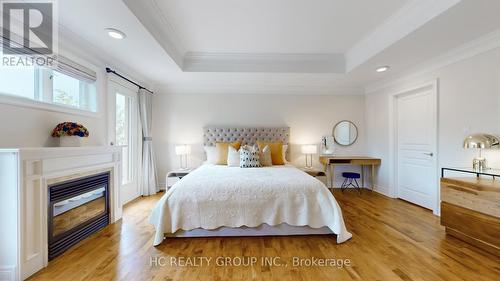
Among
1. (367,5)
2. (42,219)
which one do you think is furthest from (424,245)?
(42,219)

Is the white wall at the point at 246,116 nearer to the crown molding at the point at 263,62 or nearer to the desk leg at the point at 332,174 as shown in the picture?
the desk leg at the point at 332,174

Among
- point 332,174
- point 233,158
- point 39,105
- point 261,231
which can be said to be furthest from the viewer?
point 332,174

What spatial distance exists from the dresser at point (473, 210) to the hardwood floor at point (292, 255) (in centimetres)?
11

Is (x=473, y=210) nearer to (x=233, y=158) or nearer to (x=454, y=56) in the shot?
(x=454, y=56)

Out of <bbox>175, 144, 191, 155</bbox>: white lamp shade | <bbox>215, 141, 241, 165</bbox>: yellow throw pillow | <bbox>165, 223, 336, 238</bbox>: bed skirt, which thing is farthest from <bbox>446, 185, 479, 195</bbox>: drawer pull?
A: <bbox>175, 144, 191, 155</bbox>: white lamp shade

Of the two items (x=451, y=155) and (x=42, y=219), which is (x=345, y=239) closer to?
(x=451, y=155)

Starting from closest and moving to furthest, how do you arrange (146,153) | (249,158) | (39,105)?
(39,105) → (249,158) → (146,153)

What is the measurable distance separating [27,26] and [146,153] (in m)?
2.65

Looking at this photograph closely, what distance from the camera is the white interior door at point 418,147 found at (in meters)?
3.45

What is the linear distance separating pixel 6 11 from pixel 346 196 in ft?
17.5

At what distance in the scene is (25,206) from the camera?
1.81 metres

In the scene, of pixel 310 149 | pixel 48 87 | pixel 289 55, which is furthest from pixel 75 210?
pixel 310 149

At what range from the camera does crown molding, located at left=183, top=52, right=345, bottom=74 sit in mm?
3783

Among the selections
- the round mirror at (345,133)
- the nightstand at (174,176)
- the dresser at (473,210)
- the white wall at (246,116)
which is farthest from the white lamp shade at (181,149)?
the dresser at (473,210)
